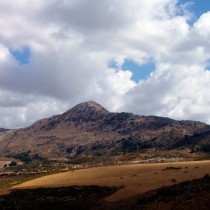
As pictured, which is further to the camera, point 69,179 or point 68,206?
point 69,179

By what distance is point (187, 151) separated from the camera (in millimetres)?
172375

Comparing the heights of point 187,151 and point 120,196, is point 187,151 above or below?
above

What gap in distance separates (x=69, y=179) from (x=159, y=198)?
168ft

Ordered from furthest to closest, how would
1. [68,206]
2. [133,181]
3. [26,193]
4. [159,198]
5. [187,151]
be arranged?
1. [187,151]
2. [133,181]
3. [26,193]
4. [68,206]
5. [159,198]

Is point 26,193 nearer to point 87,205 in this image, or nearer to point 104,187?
point 104,187

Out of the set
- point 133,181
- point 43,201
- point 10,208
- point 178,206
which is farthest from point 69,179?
point 178,206

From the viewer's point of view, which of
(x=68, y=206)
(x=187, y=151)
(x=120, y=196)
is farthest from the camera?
(x=187, y=151)

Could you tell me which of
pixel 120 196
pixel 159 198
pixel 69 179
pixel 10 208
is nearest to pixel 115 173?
pixel 69 179

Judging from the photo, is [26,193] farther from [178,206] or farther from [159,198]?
[178,206]

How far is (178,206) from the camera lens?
108 ft

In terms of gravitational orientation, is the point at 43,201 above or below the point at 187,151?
below

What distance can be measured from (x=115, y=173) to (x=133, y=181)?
73.0 ft

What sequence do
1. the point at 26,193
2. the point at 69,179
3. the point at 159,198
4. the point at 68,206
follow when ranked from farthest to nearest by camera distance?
the point at 69,179, the point at 26,193, the point at 68,206, the point at 159,198

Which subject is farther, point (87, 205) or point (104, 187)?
point (104, 187)
